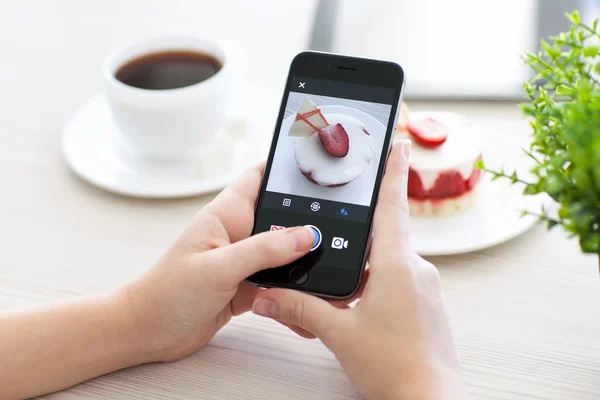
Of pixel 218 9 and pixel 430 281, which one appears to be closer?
pixel 430 281

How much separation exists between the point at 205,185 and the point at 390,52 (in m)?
0.41

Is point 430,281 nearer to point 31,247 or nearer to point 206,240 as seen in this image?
point 206,240

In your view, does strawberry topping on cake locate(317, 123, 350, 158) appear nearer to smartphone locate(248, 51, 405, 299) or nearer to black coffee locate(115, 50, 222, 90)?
smartphone locate(248, 51, 405, 299)

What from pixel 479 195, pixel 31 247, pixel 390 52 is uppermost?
pixel 390 52

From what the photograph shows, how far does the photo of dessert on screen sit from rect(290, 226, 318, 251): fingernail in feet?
0.22

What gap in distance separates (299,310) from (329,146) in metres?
0.17

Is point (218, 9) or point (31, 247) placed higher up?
point (218, 9)

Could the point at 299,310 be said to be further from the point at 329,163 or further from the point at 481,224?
the point at 481,224

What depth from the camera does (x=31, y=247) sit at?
812mm

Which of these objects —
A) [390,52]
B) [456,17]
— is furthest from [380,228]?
[456,17]

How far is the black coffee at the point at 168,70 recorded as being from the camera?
0.90m

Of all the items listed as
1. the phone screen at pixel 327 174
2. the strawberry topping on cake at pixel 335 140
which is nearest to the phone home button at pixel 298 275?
the phone screen at pixel 327 174

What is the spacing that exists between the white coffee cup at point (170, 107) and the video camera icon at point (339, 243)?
30 centimetres

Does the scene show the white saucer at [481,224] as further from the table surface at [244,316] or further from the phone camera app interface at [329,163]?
the phone camera app interface at [329,163]
